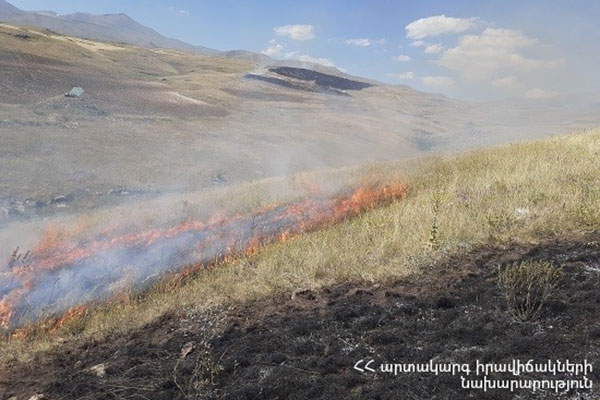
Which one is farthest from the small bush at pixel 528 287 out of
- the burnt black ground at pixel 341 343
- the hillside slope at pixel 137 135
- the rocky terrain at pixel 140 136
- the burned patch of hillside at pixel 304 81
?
the burned patch of hillside at pixel 304 81

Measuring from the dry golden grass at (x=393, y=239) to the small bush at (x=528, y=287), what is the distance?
106cm

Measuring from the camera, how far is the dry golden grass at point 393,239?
14.8 ft

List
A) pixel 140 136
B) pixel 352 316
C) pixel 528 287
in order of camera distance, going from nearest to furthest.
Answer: pixel 528 287
pixel 352 316
pixel 140 136

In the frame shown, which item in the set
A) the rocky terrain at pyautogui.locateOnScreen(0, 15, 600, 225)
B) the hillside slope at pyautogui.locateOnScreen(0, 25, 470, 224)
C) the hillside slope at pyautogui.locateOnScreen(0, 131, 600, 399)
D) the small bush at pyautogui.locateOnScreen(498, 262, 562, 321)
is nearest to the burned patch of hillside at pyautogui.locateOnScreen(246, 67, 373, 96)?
the rocky terrain at pyautogui.locateOnScreen(0, 15, 600, 225)

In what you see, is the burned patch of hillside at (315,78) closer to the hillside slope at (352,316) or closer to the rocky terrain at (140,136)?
the rocky terrain at (140,136)

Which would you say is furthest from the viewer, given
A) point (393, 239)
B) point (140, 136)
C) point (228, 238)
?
point (140, 136)

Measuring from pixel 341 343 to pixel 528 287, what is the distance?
141 cm

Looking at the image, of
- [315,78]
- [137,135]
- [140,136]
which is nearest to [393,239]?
[140,136]

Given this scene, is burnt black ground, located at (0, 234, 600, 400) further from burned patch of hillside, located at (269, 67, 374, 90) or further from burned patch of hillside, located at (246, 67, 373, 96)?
burned patch of hillside, located at (269, 67, 374, 90)

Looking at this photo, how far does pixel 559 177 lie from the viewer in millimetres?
6602

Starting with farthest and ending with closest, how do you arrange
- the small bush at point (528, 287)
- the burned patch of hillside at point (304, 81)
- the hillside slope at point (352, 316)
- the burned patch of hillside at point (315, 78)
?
1. the burned patch of hillside at point (315, 78)
2. the burned patch of hillside at point (304, 81)
3. the small bush at point (528, 287)
4. the hillside slope at point (352, 316)

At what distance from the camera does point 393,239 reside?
5180 millimetres

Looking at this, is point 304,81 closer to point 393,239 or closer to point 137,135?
point 137,135

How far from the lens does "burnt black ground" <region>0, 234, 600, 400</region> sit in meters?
2.82
